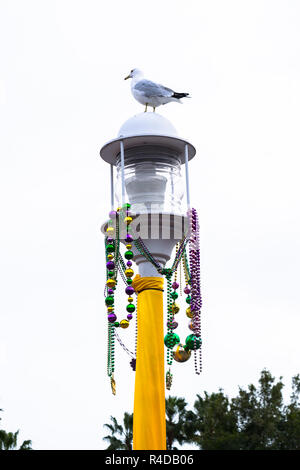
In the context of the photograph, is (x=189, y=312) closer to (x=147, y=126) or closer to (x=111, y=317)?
(x=111, y=317)

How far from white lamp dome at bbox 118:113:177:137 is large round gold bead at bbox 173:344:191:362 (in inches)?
150

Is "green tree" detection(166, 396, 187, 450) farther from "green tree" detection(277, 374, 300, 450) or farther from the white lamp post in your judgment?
the white lamp post

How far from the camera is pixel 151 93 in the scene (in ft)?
57.9

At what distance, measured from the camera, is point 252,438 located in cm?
3625

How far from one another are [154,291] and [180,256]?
953mm

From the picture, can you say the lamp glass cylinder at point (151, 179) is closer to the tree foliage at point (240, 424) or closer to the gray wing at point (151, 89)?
the gray wing at point (151, 89)

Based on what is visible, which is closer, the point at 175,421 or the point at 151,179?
the point at 151,179

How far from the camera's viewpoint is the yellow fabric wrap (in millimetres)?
15727

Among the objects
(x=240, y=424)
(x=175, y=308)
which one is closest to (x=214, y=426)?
(x=240, y=424)

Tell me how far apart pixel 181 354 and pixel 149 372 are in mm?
658
